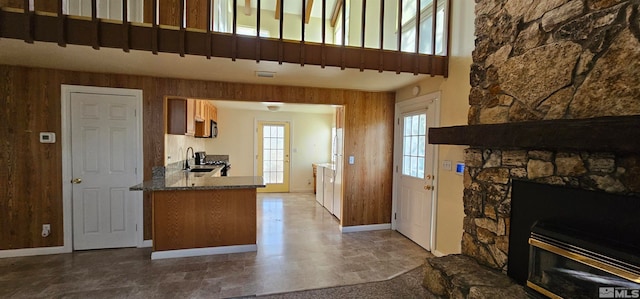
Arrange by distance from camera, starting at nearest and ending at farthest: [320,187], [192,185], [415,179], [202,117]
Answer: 1. [192,185]
2. [415,179]
3. [202,117]
4. [320,187]

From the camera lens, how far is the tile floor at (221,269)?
2.44 metres

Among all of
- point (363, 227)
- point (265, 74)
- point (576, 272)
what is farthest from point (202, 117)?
point (576, 272)

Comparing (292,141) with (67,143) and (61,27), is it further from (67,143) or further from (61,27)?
(61,27)

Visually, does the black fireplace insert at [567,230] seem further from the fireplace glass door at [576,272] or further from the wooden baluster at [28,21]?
the wooden baluster at [28,21]

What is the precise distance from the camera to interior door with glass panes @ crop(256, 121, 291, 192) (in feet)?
23.5

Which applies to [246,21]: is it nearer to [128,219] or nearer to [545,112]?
[128,219]

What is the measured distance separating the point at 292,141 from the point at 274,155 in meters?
0.65

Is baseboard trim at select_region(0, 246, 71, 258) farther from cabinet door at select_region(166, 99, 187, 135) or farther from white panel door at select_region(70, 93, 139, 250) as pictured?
cabinet door at select_region(166, 99, 187, 135)

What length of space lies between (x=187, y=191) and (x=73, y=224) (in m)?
1.57

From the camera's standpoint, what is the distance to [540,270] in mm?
1730

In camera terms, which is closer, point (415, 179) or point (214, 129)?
point (415, 179)

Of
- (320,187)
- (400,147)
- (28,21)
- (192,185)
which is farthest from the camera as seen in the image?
(320,187)

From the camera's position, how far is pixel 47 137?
313 cm

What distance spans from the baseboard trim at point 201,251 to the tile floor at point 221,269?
0.08 meters
